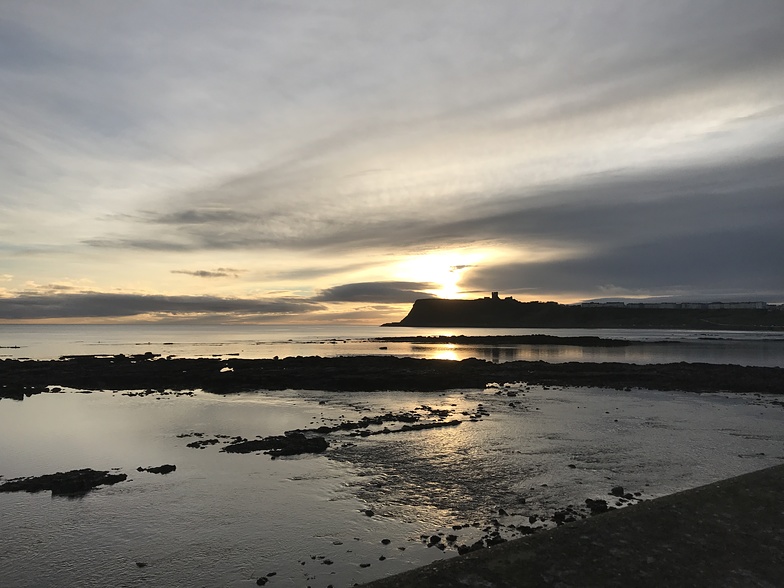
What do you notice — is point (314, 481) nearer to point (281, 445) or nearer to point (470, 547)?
point (281, 445)

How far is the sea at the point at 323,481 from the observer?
11.8 m

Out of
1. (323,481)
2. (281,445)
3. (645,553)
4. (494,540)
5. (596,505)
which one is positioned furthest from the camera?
(281,445)

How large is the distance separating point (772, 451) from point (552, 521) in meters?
14.0

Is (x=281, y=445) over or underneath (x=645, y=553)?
underneath

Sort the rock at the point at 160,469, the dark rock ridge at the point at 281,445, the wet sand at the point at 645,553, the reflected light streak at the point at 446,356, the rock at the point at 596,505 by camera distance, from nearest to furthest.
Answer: the wet sand at the point at 645,553
the rock at the point at 596,505
the rock at the point at 160,469
the dark rock ridge at the point at 281,445
the reflected light streak at the point at 446,356

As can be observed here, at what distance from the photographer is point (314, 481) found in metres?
17.5

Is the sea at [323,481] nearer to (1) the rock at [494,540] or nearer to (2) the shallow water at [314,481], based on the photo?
(2) the shallow water at [314,481]

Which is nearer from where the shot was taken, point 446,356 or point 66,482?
point 66,482

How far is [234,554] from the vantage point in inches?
475

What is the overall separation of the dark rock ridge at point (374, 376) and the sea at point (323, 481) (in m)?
11.2

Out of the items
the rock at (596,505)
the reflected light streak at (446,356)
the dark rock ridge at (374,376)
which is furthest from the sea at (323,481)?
the reflected light streak at (446,356)

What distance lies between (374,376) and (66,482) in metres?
34.7

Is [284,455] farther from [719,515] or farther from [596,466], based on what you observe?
[719,515]

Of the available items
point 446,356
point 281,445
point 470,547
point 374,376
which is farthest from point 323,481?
point 446,356
